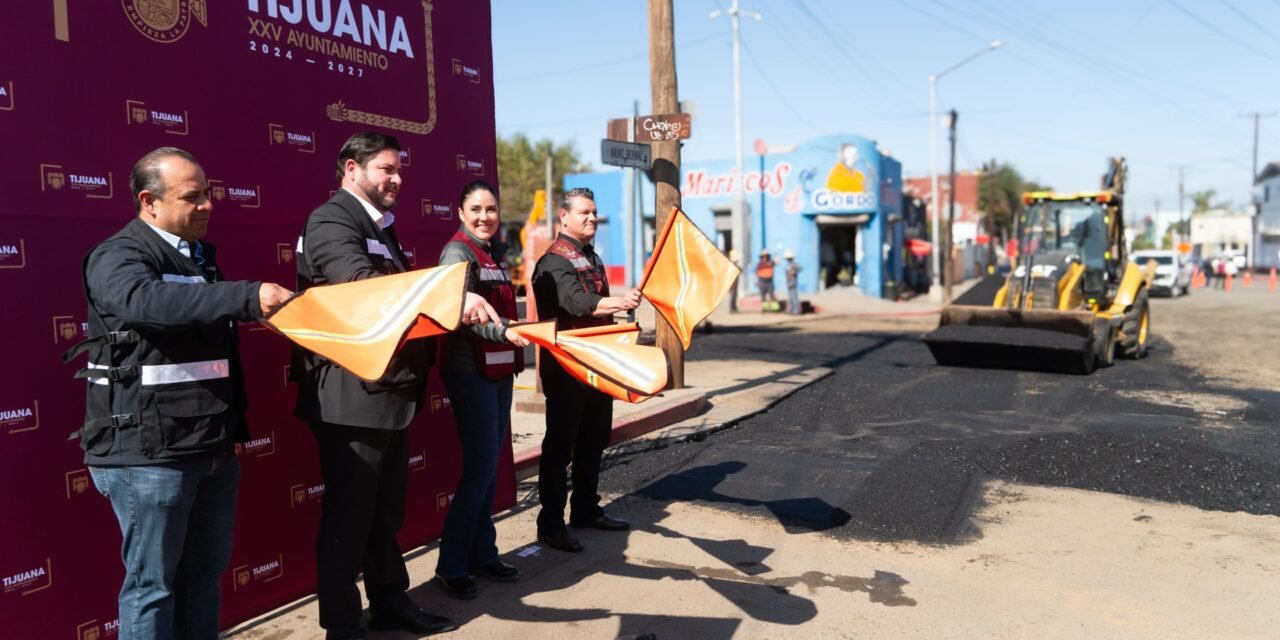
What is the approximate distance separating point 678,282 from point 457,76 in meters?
1.78

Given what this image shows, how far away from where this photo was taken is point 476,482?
4258 mm

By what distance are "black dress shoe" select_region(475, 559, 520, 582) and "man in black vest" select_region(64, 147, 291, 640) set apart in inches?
71.2

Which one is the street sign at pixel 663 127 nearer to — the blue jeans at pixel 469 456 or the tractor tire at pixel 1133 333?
the blue jeans at pixel 469 456

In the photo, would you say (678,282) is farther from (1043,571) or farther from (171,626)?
(171,626)

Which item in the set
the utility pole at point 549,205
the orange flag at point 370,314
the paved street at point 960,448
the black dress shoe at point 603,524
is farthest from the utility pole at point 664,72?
the utility pole at point 549,205

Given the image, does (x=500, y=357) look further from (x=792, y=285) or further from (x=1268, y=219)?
(x=1268, y=219)

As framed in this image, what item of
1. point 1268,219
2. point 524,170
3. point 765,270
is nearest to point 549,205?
point 765,270

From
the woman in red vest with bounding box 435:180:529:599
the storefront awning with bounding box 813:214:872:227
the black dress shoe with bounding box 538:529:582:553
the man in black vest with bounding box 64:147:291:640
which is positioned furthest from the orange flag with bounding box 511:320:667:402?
the storefront awning with bounding box 813:214:872:227

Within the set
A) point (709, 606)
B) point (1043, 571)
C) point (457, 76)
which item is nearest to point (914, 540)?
point (1043, 571)

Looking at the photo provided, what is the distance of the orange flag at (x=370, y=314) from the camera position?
2.86m

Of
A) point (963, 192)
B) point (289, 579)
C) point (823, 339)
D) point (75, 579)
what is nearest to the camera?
point (75, 579)

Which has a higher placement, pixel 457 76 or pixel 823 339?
pixel 457 76

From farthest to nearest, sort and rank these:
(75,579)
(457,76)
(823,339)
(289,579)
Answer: (823,339) → (457,76) → (289,579) → (75,579)

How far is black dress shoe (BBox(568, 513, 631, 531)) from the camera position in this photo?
17.6 ft
